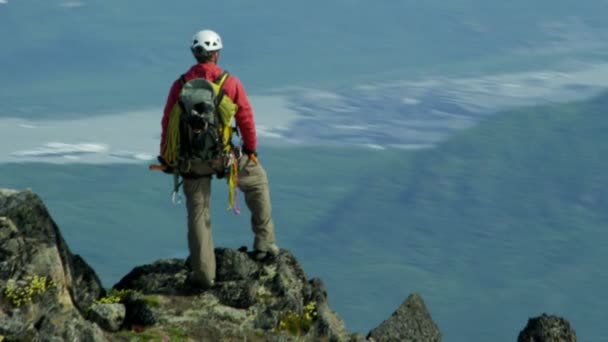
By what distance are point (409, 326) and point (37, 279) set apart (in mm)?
6521

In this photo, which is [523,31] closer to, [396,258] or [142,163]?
[396,258]

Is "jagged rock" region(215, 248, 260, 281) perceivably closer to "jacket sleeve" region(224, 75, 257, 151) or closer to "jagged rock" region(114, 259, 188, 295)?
"jagged rock" region(114, 259, 188, 295)

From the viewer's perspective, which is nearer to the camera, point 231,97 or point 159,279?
point 231,97

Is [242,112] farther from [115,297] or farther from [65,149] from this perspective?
[65,149]

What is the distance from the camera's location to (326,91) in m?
69.0

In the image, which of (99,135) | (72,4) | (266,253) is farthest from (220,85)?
(72,4)

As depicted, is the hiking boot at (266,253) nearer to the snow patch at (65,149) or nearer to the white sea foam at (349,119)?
the white sea foam at (349,119)

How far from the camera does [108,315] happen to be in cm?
1317

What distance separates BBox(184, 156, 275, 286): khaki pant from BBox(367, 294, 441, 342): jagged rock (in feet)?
11.6

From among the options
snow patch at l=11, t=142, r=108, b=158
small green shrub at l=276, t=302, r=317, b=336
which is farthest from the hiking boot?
snow patch at l=11, t=142, r=108, b=158

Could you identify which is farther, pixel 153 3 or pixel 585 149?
pixel 153 3

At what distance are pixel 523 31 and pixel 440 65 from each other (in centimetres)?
928

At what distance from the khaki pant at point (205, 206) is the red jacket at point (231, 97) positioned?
35 centimetres

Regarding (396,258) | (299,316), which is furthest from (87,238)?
(299,316)
